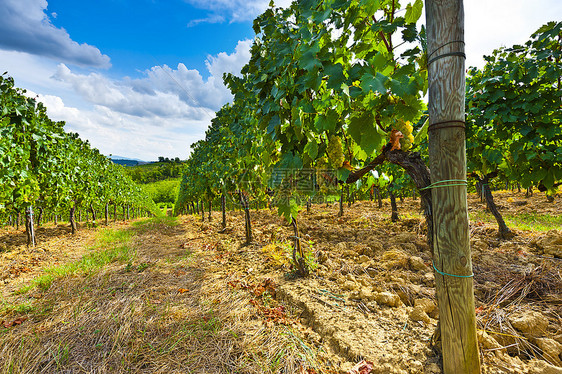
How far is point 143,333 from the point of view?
2352mm

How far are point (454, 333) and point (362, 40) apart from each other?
82.8 inches

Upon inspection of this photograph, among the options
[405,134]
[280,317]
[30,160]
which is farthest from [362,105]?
[30,160]

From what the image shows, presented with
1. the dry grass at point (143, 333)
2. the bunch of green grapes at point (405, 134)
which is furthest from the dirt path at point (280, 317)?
the bunch of green grapes at point (405, 134)

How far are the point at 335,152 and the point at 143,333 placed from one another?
2571mm

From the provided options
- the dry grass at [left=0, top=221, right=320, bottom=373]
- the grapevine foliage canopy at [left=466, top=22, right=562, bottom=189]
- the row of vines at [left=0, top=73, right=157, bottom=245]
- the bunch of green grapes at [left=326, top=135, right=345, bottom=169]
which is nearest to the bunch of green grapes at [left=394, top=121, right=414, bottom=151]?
the bunch of green grapes at [left=326, top=135, right=345, bottom=169]

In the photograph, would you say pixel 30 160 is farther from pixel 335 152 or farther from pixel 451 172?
pixel 451 172

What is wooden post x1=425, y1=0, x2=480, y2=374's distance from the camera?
1367mm

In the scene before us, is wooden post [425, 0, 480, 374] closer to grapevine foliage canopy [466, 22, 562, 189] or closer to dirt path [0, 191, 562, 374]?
dirt path [0, 191, 562, 374]

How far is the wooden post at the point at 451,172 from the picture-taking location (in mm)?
1367

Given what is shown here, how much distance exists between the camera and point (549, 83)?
399cm

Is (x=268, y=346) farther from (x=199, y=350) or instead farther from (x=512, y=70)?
(x=512, y=70)

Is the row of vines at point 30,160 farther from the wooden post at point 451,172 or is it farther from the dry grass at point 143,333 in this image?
the wooden post at point 451,172

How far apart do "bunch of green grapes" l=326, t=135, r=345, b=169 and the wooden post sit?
859 millimetres

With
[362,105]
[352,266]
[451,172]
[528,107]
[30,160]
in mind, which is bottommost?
[352,266]
